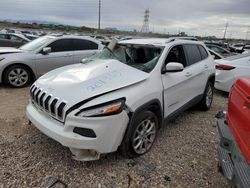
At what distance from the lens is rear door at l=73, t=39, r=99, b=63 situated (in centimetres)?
744

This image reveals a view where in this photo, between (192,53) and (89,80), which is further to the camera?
(192,53)

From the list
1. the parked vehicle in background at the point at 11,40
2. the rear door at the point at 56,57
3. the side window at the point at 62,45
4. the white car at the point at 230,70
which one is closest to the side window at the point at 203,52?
the white car at the point at 230,70

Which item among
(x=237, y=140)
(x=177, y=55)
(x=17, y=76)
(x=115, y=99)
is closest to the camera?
(x=237, y=140)

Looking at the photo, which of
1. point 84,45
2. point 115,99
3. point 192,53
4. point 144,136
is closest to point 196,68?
point 192,53

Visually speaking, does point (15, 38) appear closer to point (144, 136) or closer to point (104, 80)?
point (104, 80)

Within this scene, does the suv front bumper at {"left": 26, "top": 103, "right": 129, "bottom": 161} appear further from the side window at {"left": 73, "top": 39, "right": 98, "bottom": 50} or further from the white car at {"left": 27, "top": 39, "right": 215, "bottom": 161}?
the side window at {"left": 73, "top": 39, "right": 98, "bottom": 50}

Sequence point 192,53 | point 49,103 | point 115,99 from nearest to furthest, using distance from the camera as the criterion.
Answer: point 115,99
point 49,103
point 192,53

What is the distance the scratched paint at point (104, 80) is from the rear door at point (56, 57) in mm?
4133

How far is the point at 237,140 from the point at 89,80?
6.01 feet

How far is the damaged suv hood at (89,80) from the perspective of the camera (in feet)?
9.17

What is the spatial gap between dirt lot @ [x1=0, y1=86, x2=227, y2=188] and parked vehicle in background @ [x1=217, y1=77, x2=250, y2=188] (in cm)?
72

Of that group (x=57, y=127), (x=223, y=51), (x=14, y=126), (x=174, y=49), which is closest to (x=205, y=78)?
(x=174, y=49)

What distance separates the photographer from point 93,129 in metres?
2.64

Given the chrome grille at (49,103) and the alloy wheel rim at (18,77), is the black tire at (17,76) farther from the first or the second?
the chrome grille at (49,103)
